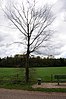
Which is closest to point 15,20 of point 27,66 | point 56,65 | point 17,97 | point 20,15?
point 20,15

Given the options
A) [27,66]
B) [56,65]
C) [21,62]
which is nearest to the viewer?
[27,66]

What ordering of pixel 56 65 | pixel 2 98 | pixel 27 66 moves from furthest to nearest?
pixel 56 65 < pixel 27 66 < pixel 2 98

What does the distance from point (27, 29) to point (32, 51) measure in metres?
2.24

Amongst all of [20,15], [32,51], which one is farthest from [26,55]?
[20,15]

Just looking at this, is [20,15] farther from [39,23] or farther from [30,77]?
[30,77]

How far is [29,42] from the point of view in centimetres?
2359

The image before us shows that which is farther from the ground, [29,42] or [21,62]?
[29,42]

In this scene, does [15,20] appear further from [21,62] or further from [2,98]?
[2,98]

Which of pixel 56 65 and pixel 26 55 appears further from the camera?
pixel 56 65

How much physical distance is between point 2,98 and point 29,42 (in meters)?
11.2

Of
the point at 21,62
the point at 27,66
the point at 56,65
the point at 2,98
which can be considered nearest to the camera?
the point at 2,98

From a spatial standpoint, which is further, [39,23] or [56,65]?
[56,65]

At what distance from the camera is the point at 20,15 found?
24438 millimetres

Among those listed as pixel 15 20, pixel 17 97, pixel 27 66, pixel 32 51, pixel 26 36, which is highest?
pixel 15 20
